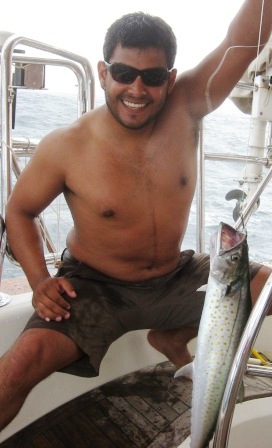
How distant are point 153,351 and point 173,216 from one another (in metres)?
0.77

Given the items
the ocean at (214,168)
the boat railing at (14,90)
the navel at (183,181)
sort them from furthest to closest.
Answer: the ocean at (214,168) → the navel at (183,181) → the boat railing at (14,90)

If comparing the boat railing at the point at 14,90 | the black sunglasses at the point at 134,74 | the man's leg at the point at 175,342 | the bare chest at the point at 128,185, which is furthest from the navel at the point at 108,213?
the man's leg at the point at 175,342

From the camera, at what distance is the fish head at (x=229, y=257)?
3.62ft

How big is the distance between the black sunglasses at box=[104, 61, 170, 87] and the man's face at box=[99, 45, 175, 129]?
1 cm

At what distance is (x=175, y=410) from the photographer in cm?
219

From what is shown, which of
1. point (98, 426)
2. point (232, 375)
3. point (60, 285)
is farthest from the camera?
point (98, 426)

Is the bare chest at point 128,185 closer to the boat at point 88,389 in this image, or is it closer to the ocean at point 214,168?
the boat at point 88,389

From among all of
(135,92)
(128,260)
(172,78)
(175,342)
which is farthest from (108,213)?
(175,342)

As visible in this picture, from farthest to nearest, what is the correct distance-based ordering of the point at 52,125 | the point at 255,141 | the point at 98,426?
the point at 52,125
the point at 255,141
the point at 98,426

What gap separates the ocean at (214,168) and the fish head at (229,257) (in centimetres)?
240

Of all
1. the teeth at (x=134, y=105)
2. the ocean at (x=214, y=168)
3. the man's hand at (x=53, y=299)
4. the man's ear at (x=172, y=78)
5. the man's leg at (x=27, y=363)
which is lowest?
the ocean at (x=214, y=168)

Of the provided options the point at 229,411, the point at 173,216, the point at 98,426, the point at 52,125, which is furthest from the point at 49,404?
the point at 52,125

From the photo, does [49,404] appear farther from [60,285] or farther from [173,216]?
[173,216]

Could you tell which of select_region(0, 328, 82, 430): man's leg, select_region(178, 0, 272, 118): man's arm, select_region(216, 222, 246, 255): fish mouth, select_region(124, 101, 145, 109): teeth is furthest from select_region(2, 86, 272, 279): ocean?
select_region(216, 222, 246, 255): fish mouth
